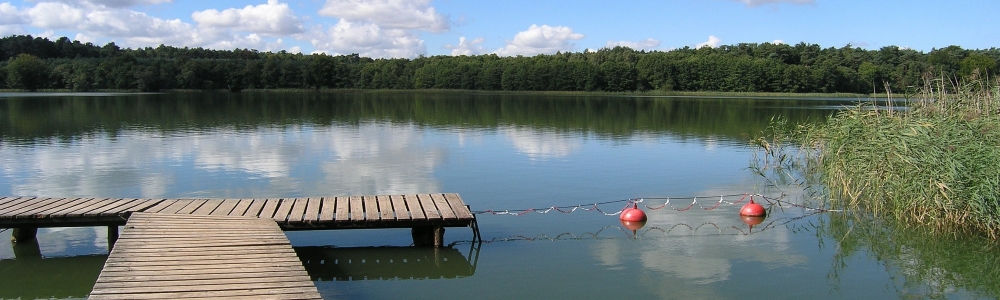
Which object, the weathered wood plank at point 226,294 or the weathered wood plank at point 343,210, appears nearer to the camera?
the weathered wood plank at point 226,294

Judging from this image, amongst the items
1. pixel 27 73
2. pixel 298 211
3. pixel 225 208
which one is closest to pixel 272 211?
pixel 298 211

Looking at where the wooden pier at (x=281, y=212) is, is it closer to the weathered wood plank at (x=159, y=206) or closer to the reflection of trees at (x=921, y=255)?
the weathered wood plank at (x=159, y=206)

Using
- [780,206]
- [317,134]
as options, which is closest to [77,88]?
[317,134]

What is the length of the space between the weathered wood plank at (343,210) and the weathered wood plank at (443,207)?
43.2 inches

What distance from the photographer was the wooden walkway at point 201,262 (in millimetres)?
6000

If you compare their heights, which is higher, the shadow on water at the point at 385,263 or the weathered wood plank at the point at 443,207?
the weathered wood plank at the point at 443,207

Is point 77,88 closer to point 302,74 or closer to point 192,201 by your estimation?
point 302,74

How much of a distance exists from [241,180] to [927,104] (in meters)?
12.2

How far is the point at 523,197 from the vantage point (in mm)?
13352

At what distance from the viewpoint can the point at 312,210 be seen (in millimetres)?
9602

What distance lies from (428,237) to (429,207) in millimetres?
374

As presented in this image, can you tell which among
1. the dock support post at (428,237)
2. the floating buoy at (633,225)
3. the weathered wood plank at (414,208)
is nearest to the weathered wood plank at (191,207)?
the weathered wood plank at (414,208)

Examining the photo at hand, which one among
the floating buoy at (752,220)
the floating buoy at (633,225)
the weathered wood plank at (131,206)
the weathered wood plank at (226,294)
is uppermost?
the weathered wood plank at (131,206)

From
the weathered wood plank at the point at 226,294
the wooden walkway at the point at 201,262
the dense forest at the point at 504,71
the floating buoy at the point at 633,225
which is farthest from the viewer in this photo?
the dense forest at the point at 504,71
